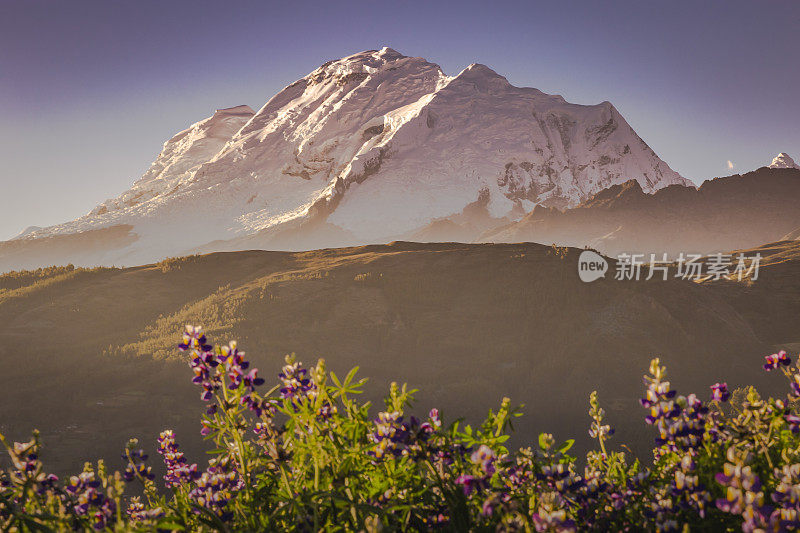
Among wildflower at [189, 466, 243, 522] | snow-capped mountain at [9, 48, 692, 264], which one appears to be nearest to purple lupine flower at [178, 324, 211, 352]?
wildflower at [189, 466, 243, 522]

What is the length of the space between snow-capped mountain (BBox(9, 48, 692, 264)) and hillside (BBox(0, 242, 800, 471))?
253ft

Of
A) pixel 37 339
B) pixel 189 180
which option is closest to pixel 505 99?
pixel 189 180

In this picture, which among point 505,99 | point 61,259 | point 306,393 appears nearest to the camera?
point 306,393

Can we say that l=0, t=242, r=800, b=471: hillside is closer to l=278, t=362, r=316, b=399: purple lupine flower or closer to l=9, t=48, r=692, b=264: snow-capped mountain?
l=278, t=362, r=316, b=399: purple lupine flower

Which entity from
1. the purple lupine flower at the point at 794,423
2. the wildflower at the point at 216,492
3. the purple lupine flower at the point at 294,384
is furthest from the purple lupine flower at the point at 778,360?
the wildflower at the point at 216,492

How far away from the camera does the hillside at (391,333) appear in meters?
13.5

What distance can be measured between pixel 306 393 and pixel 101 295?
2528cm

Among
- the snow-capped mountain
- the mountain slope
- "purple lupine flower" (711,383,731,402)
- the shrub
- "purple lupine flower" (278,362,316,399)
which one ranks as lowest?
the shrub

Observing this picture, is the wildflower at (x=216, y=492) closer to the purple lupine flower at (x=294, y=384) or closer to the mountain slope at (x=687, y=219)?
the purple lupine flower at (x=294, y=384)

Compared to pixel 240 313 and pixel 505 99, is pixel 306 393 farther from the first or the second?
pixel 505 99

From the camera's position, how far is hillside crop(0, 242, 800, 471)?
1353 cm

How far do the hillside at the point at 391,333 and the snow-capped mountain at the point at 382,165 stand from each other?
77.0 meters

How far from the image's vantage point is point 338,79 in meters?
167

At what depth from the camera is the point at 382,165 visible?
11744 cm
